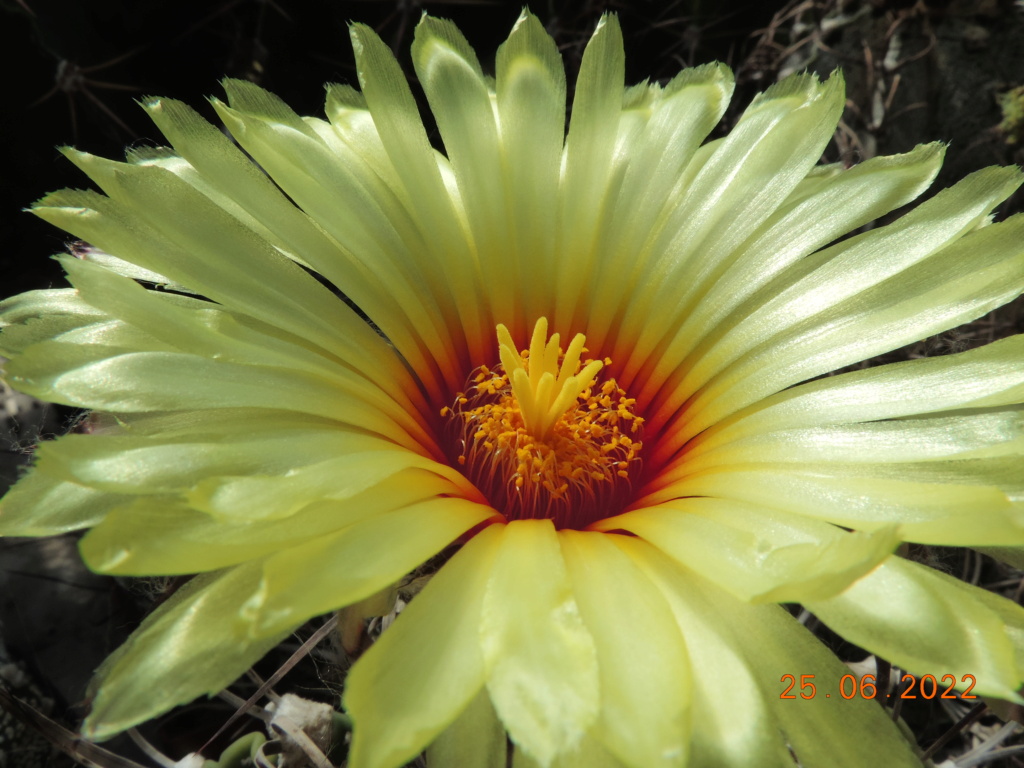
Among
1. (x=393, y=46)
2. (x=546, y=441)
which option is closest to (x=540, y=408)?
(x=546, y=441)

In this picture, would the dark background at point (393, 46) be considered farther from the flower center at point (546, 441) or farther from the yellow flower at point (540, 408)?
the flower center at point (546, 441)

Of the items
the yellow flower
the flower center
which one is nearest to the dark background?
the yellow flower

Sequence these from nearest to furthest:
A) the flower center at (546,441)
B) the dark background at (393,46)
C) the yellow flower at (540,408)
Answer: the yellow flower at (540,408)
the flower center at (546,441)
the dark background at (393,46)

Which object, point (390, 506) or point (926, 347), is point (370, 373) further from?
point (926, 347)

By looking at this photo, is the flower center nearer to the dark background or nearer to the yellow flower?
the yellow flower

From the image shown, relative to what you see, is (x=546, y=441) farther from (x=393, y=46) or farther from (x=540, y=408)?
(x=393, y=46)

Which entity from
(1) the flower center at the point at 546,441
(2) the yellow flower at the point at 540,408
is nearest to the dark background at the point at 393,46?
(2) the yellow flower at the point at 540,408

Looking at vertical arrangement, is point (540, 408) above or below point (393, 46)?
below

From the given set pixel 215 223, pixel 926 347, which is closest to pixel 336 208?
pixel 215 223
